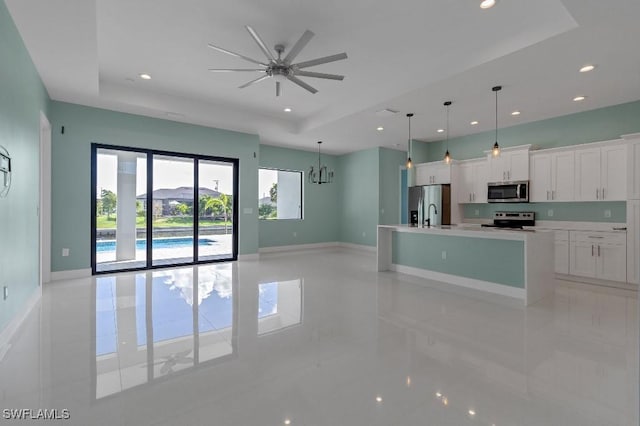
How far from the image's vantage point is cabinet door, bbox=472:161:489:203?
6.70 metres

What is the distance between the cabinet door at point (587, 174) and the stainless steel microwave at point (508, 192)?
0.78 meters

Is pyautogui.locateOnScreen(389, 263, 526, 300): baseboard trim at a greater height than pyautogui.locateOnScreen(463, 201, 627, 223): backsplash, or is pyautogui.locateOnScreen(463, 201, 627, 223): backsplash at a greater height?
pyautogui.locateOnScreen(463, 201, 627, 223): backsplash

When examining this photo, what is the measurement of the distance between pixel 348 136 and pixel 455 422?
6.26 metres

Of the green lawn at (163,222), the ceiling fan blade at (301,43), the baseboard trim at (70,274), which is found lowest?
the baseboard trim at (70,274)

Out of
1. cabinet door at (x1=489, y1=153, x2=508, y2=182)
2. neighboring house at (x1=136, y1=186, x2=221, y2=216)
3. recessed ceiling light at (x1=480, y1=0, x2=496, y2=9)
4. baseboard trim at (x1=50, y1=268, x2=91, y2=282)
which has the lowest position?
baseboard trim at (x1=50, y1=268, x2=91, y2=282)

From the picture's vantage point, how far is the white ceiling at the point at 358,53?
9.84 ft

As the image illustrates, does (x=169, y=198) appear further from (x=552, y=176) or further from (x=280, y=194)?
(x=552, y=176)

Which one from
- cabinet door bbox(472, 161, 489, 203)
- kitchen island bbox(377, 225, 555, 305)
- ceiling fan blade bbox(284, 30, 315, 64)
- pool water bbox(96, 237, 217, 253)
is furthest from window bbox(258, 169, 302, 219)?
ceiling fan blade bbox(284, 30, 315, 64)

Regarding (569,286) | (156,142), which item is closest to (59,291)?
(156,142)

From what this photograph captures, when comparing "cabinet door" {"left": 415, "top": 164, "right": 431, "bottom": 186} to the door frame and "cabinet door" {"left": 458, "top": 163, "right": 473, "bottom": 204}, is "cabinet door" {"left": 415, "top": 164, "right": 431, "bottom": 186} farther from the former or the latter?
the door frame

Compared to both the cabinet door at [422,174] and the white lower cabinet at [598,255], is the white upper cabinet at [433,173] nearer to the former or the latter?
the cabinet door at [422,174]

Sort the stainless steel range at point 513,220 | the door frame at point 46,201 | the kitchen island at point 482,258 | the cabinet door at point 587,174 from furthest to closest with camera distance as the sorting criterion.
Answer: the stainless steel range at point 513,220
the cabinet door at point 587,174
the door frame at point 46,201
the kitchen island at point 482,258

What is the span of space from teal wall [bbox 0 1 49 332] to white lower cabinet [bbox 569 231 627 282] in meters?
7.44

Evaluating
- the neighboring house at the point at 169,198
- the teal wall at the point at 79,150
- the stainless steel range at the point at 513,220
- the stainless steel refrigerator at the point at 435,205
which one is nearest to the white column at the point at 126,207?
the neighboring house at the point at 169,198
